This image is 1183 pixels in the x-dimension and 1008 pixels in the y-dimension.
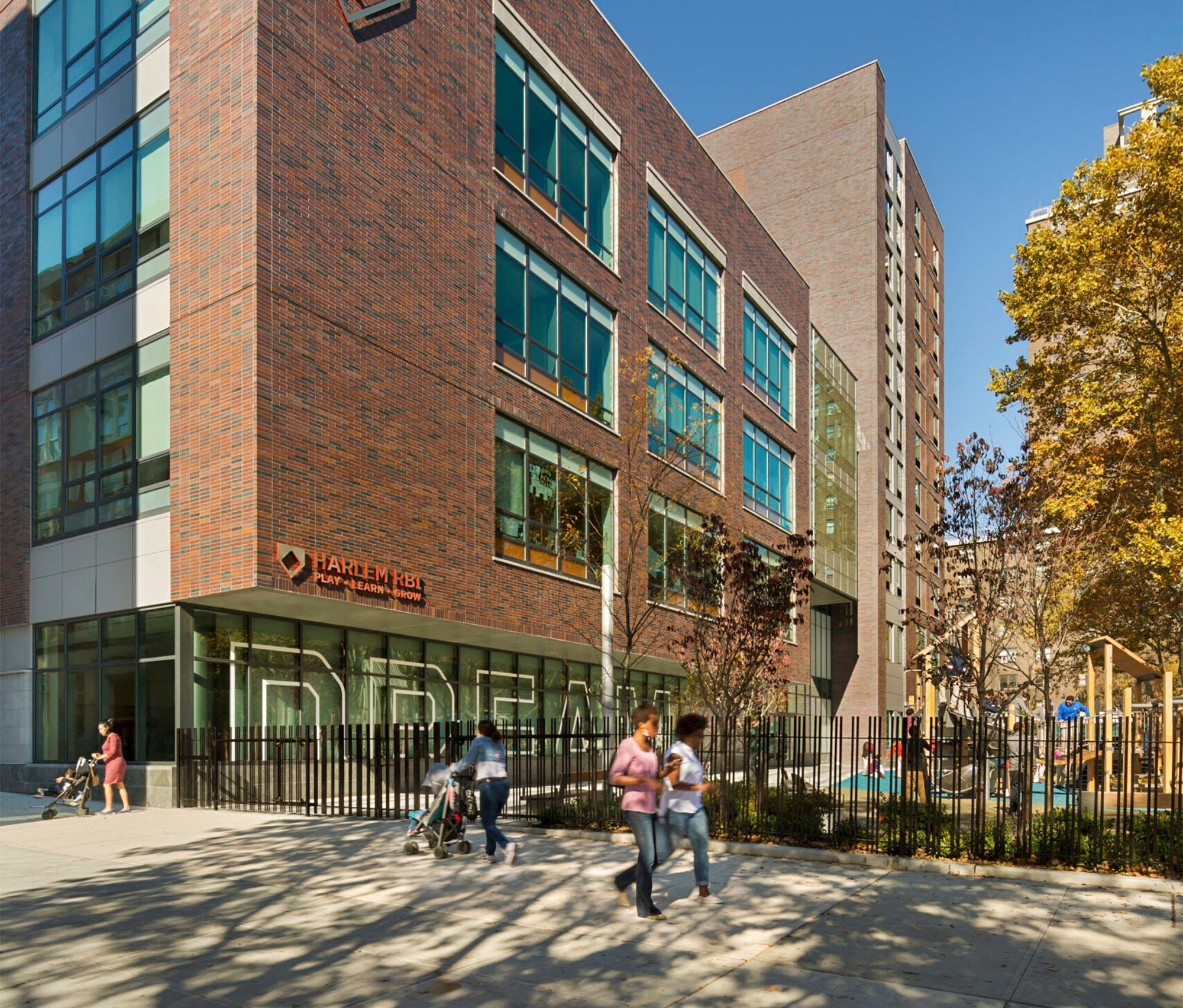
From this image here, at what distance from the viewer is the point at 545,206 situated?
89.1ft

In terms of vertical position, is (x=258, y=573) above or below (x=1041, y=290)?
below

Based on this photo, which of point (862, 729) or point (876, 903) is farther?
point (862, 729)

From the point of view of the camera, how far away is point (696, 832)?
934cm

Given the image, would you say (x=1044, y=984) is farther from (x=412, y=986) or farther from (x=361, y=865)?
(x=361, y=865)

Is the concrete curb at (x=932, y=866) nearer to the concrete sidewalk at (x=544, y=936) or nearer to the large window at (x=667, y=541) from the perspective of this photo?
the concrete sidewalk at (x=544, y=936)

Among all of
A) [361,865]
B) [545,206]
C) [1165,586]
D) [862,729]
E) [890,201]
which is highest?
[890,201]

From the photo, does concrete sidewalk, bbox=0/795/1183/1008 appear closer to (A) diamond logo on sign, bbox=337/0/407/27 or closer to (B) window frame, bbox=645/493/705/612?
(A) diamond logo on sign, bbox=337/0/407/27

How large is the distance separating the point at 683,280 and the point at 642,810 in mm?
28042

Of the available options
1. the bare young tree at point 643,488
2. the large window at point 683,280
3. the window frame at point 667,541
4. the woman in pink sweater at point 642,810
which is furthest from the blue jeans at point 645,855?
the large window at point 683,280

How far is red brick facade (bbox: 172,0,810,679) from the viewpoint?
60.4ft

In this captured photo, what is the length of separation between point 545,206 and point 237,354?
11390mm

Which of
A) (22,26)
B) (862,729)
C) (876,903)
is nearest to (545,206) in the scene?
(22,26)

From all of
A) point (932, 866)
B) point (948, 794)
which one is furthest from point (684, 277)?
point (932, 866)

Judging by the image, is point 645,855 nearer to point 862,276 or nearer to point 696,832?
point 696,832
